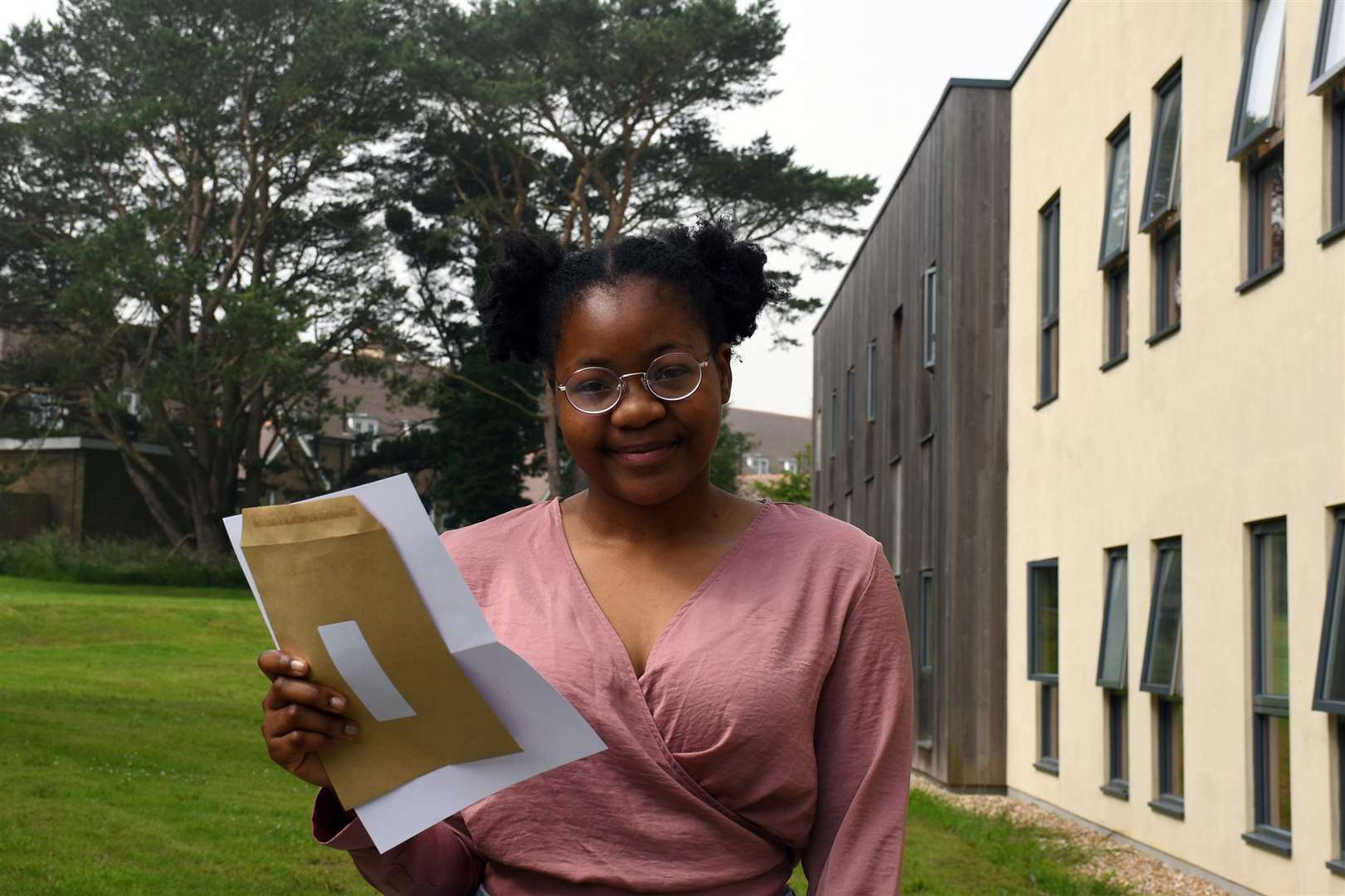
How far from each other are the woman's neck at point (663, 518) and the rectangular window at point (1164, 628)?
29.1 ft

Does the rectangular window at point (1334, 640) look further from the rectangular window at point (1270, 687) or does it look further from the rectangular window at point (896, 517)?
the rectangular window at point (896, 517)

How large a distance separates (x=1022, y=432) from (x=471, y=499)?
2989 cm

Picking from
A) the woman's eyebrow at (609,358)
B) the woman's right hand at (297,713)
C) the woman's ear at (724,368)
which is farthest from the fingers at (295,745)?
the woman's ear at (724,368)

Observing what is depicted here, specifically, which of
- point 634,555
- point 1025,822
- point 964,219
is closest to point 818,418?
point 964,219

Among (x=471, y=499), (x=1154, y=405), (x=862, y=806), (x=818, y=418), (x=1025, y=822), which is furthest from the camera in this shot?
(x=471, y=499)

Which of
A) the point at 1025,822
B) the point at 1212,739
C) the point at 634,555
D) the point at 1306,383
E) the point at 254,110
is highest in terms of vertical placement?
the point at 254,110

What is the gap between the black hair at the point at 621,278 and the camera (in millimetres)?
2721

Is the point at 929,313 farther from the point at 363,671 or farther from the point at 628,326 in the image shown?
the point at 363,671

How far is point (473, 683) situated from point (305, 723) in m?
0.24

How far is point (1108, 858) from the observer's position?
11.3 meters

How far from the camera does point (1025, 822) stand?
43.8 ft

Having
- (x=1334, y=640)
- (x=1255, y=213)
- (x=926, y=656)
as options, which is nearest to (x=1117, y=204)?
(x=1255, y=213)

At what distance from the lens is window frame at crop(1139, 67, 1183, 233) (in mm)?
11148

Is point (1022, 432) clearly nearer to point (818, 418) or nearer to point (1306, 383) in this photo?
point (1306, 383)
